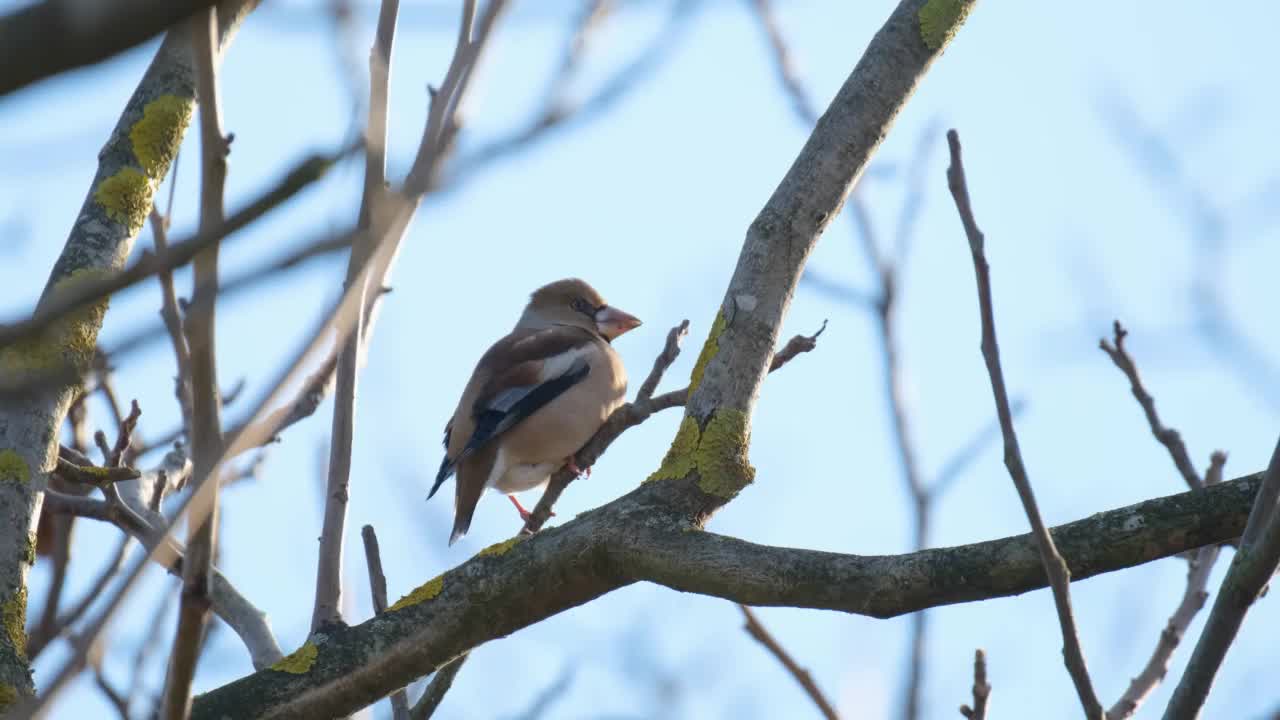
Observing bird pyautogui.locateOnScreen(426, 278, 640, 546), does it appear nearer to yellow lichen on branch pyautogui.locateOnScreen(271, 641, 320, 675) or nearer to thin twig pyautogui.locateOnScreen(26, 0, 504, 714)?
yellow lichen on branch pyautogui.locateOnScreen(271, 641, 320, 675)

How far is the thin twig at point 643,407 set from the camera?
3881 millimetres

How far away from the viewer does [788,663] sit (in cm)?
315

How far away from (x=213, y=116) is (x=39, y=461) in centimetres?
215

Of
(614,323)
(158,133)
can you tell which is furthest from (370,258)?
(614,323)

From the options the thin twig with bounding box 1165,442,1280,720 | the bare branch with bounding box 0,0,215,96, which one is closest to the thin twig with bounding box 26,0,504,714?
the bare branch with bounding box 0,0,215,96

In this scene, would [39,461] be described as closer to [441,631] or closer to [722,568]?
[441,631]

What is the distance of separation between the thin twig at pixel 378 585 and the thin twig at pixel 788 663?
32.1 inches

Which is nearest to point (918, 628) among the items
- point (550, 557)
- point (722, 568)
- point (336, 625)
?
point (722, 568)

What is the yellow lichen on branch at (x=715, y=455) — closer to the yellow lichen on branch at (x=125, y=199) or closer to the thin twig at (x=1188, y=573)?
the thin twig at (x=1188, y=573)

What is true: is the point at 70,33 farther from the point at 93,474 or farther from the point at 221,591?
the point at 221,591

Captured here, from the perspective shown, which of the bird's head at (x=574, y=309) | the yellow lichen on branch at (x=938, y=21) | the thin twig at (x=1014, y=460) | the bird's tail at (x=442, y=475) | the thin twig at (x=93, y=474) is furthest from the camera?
the bird's head at (x=574, y=309)

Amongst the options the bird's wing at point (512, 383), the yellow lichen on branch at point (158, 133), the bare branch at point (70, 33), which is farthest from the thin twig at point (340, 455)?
the bird's wing at point (512, 383)

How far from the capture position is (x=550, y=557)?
3.08m

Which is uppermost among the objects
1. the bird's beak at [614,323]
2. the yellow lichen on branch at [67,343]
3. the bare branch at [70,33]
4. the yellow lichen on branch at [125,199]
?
the bird's beak at [614,323]
